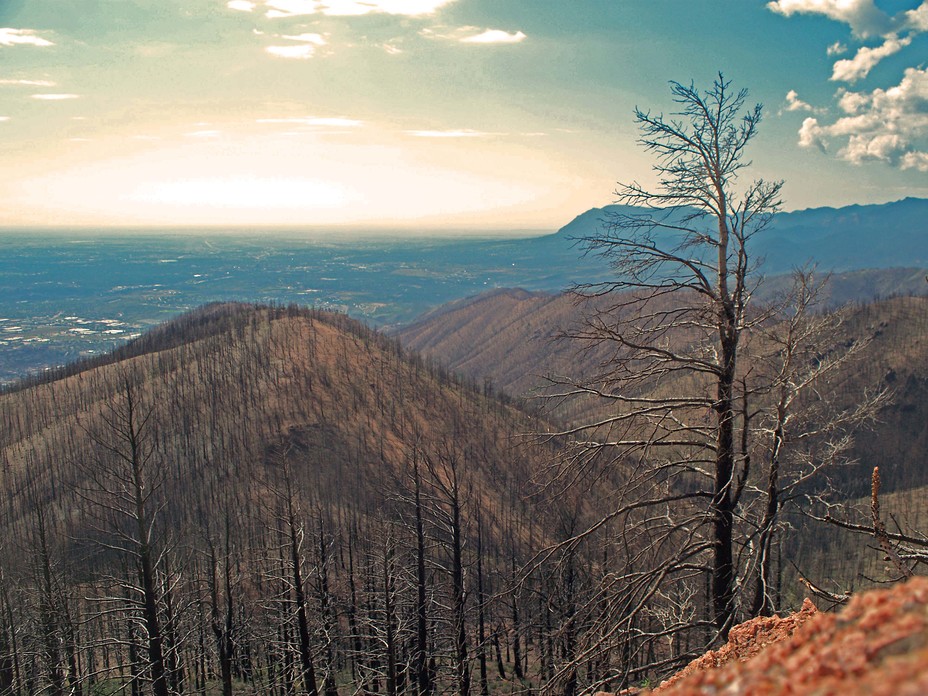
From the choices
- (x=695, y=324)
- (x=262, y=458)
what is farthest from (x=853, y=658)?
(x=262, y=458)

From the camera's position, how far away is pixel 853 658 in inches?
81.0

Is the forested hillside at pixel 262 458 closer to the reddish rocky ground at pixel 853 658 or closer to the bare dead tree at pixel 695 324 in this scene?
the bare dead tree at pixel 695 324

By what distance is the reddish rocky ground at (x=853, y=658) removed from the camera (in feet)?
5.71

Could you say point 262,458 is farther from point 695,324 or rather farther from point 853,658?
point 853,658

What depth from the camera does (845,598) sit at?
188 inches

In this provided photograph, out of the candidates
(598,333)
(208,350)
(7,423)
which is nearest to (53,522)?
(7,423)

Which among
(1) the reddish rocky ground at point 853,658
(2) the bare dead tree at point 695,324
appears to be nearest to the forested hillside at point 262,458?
(2) the bare dead tree at point 695,324

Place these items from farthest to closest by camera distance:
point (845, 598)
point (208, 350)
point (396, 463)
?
point (208, 350) → point (396, 463) → point (845, 598)

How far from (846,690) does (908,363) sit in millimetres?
193088

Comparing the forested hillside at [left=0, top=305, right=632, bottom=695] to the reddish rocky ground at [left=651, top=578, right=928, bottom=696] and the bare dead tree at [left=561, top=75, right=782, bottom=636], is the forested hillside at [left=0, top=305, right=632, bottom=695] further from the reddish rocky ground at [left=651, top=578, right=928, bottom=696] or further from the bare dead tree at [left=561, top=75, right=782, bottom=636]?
the reddish rocky ground at [left=651, top=578, right=928, bottom=696]

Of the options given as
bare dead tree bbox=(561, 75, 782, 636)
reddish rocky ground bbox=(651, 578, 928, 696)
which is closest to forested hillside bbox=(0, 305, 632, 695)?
bare dead tree bbox=(561, 75, 782, 636)

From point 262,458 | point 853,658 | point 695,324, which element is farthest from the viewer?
point 262,458

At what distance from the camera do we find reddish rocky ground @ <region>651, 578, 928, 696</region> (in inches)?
68.5

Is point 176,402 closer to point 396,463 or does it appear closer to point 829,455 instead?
point 396,463
